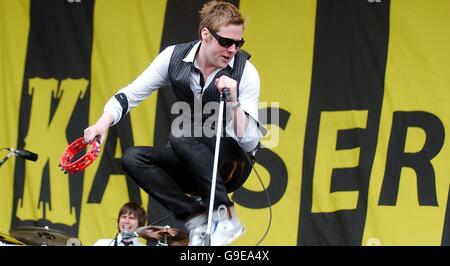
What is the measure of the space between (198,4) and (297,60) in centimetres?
A: 83

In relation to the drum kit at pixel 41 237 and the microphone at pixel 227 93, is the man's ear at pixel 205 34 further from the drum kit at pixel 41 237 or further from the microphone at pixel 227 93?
the drum kit at pixel 41 237

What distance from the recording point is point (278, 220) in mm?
7762

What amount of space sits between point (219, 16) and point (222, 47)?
156mm

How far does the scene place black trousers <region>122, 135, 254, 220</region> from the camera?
5250 millimetres

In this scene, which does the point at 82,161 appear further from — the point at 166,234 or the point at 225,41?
the point at 225,41

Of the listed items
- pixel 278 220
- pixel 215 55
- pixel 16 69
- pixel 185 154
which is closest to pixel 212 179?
pixel 185 154

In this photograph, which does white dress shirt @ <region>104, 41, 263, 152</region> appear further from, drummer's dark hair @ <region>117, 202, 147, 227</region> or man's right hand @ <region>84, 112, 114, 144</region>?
drummer's dark hair @ <region>117, 202, 147, 227</region>

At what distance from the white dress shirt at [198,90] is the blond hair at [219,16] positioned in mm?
199

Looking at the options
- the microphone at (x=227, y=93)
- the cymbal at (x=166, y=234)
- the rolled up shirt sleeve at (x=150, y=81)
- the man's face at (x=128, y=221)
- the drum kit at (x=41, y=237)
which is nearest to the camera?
the microphone at (x=227, y=93)

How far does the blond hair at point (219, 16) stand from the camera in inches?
206

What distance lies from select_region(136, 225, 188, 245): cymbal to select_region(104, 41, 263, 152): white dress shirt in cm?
64

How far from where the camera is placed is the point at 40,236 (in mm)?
6582

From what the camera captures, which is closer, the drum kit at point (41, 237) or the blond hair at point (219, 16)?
the blond hair at point (219, 16)

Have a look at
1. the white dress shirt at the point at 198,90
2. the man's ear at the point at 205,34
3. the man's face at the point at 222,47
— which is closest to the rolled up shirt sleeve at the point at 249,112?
the white dress shirt at the point at 198,90
